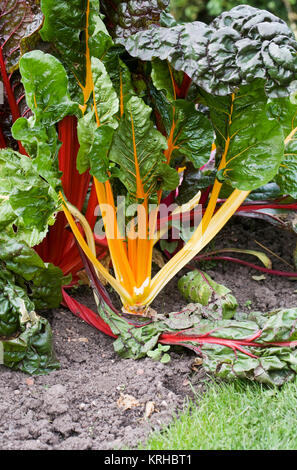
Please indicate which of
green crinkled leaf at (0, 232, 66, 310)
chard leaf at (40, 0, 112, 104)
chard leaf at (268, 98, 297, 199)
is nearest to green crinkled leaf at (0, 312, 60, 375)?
green crinkled leaf at (0, 232, 66, 310)

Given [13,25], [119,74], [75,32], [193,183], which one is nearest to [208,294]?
[193,183]

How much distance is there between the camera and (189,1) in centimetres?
575

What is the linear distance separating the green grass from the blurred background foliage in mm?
4311

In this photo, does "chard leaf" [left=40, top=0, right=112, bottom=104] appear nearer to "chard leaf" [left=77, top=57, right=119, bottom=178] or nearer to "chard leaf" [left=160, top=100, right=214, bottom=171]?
"chard leaf" [left=77, top=57, right=119, bottom=178]

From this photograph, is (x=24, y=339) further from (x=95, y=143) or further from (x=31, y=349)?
(x=95, y=143)

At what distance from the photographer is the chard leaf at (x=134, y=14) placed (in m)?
1.83

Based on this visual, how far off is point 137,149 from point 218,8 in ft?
12.6

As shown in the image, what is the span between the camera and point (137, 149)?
1.71 m

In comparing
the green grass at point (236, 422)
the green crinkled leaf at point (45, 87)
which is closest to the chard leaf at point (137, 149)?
the green crinkled leaf at point (45, 87)

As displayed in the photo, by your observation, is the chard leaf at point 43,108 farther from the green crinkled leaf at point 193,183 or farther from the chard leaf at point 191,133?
the green crinkled leaf at point 193,183

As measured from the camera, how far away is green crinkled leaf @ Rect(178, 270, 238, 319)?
1.90m

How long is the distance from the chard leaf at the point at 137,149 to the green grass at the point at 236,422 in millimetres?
675
